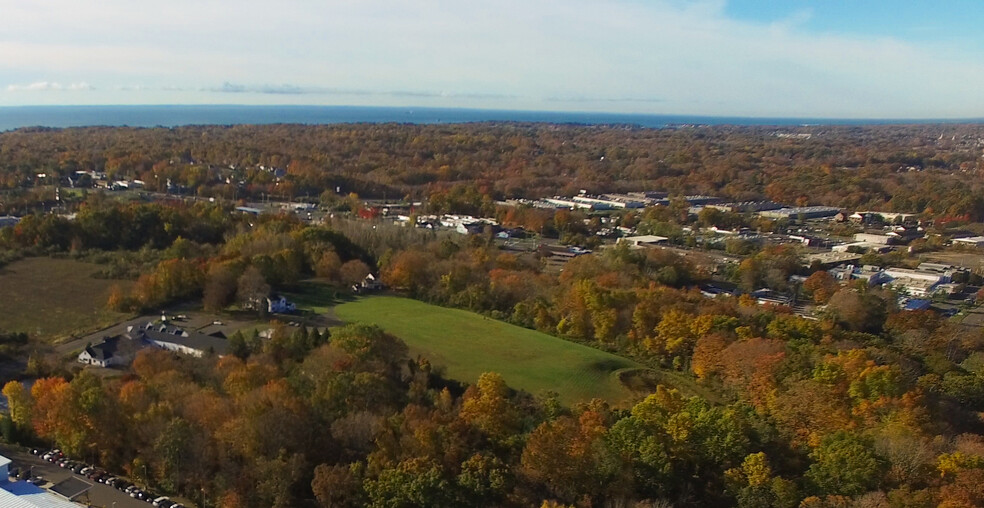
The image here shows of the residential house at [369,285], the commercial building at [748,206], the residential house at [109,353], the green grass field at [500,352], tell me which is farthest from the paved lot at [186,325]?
the commercial building at [748,206]

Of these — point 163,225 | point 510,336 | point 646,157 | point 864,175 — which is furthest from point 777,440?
point 646,157

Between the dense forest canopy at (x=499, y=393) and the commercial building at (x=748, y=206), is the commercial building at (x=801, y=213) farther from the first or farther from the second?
the dense forest canopy at (x=499, y=393)

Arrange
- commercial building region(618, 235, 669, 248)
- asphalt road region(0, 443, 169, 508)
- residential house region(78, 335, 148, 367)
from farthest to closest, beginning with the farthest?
commercial building region(618, 235, 669, 248), residential house region(78, 335, 148, 367), asphalt road region(0, 443, 169, 508)

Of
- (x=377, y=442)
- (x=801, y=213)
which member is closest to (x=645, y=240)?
(x=801, y=213)

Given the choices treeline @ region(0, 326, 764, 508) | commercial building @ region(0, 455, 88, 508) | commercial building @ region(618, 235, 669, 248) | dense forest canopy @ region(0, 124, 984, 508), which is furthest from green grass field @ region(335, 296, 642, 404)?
commercial building @ region(618, 235, 669, 248)

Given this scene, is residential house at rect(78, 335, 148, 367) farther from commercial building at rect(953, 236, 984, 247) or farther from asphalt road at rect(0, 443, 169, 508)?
commercial building at rect(953, 236, 984, 247)

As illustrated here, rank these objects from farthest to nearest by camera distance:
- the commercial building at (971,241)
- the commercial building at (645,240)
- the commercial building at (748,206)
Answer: the commercial building at (748,206)
the commercial building at (971,241)
the commercial building at (645,240)

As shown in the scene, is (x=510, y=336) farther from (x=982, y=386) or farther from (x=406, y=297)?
(x=982, y=386)
